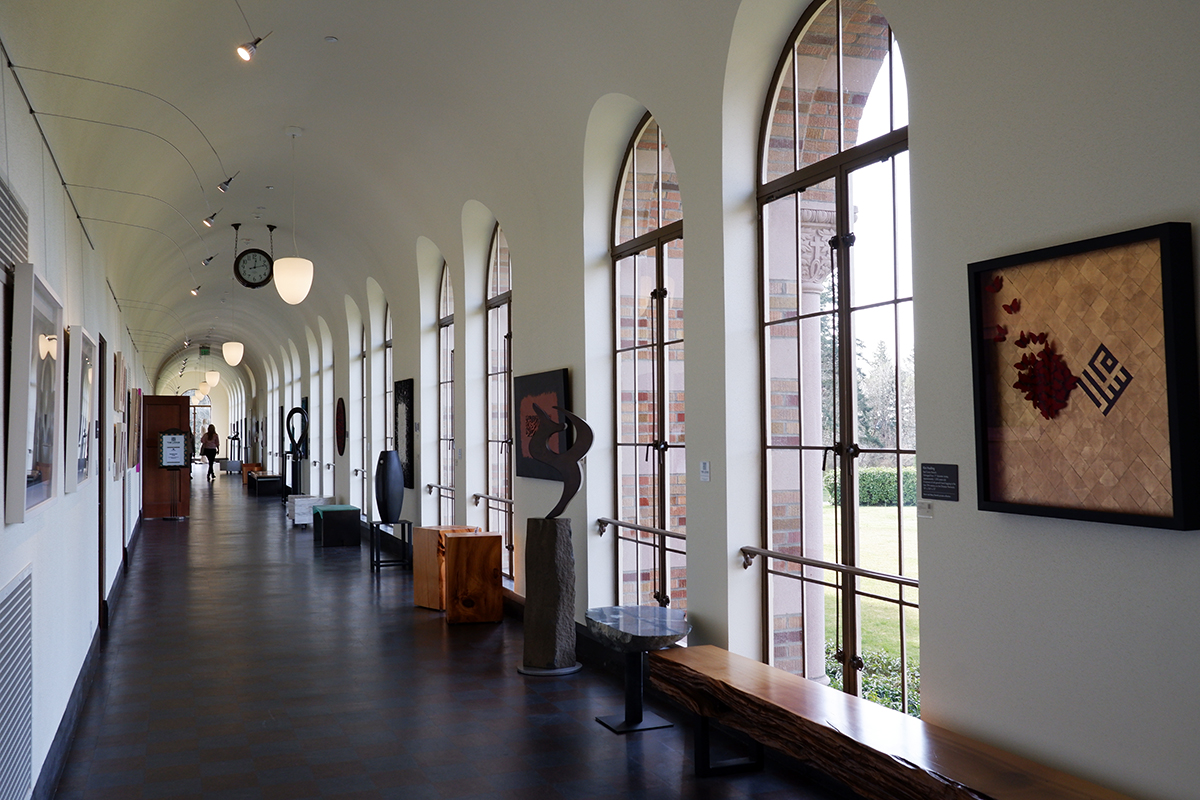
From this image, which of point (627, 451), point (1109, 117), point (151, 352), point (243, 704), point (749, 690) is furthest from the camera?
point (151, 352)

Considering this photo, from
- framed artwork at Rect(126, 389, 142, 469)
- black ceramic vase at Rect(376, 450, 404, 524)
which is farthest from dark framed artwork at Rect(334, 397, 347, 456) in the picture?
black ceramic vase at Rect(376, 450, 404, 524)

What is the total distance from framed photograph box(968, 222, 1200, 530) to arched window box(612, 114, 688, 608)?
275 cm

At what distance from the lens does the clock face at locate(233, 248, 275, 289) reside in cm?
1222

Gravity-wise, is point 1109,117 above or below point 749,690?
above

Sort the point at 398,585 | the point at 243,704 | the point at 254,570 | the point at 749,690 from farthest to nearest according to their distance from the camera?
the point at 254,570 < the point at 398,585 < the point at 243,704 < the point at 749,690

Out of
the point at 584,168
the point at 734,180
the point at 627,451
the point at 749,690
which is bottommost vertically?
the point at 749,690

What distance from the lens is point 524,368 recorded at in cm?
789

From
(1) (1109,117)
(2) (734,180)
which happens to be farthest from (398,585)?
(1) (1109,117)

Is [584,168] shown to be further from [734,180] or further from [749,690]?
[749,690]

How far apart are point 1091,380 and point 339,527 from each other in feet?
39.4

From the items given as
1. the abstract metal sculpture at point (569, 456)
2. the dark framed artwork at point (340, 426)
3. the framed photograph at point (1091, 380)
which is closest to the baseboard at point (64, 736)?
the abstract metal sculpture at point (569, 456)

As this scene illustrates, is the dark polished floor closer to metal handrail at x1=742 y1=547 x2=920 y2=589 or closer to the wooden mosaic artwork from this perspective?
metal handrail at x1=742 y1=547 x2=920 y2=589

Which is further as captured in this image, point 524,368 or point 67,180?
point 524,368

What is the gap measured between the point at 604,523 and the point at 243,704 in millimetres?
2569
